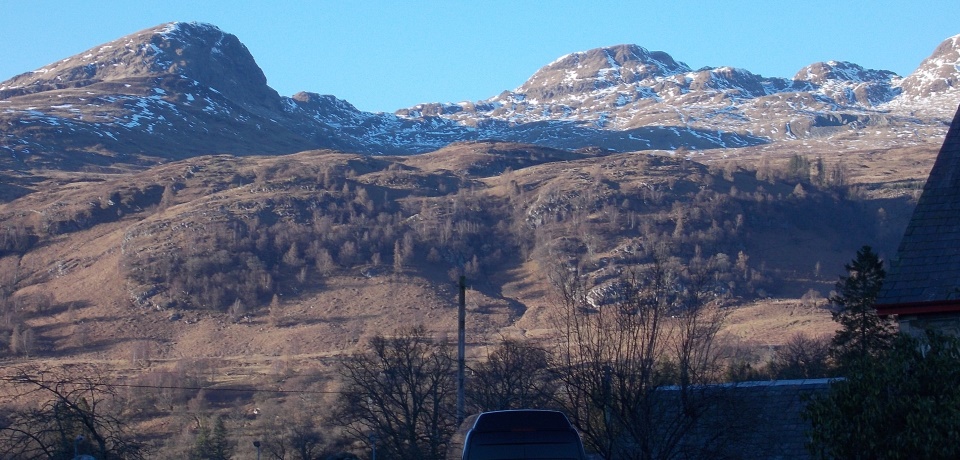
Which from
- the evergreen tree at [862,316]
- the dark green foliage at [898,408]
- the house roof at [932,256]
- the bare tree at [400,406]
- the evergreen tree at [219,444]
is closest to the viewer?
the dark green foliage at [898,408]

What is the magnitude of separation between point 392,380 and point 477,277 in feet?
148

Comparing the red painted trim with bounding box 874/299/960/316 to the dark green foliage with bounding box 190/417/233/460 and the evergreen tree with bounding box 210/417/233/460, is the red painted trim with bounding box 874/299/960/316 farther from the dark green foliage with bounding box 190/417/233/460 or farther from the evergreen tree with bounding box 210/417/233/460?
the evergreen tree with bounding box 210/417/233/460

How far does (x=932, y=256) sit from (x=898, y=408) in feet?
13.7

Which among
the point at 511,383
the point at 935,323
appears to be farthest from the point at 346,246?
the point at 935,323

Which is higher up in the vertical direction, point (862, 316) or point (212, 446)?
point (862, 316)

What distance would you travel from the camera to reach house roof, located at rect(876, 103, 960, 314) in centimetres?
1247

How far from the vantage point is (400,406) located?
112 ft

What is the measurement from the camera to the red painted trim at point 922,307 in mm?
12266

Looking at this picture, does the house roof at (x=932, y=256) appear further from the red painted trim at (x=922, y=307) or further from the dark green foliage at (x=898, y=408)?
Result: the dark green foliage at (x=898, y=408)

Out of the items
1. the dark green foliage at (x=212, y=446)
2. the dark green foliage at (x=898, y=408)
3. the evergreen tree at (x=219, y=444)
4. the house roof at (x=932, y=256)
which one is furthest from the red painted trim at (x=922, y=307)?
the evergreen tree at (x=219, y=444)

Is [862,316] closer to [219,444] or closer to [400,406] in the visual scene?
[400,406]

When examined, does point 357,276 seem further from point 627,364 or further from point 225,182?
point 627,364

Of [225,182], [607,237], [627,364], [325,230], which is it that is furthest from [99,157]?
[627,364]

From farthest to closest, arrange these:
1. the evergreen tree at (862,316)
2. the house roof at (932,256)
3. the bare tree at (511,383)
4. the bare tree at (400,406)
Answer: the bare tree at (400,406) < the evergreen tree at (862,316) < the bare tree at (511,383) < the house roof at (932,256)
